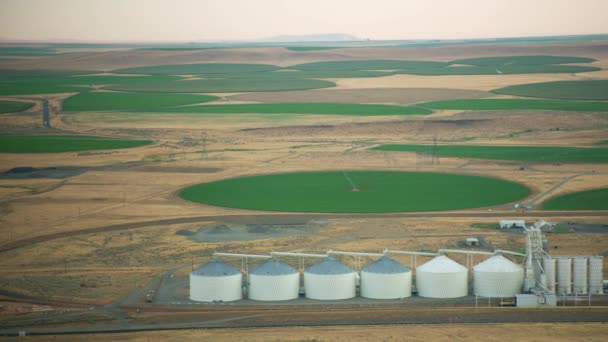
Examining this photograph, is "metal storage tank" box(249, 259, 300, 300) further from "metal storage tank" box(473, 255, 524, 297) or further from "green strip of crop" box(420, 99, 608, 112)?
"green strip of crop" box(420, 99, 608, 112)

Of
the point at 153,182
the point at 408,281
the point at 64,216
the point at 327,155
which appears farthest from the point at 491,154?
the point at 408,281

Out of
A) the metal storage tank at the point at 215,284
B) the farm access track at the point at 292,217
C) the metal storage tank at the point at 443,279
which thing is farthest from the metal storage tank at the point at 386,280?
the farm access track at the point at 292,217

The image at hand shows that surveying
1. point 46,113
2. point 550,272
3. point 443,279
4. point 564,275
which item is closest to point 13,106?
point 46,113

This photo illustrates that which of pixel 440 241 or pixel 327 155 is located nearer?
pixel 440 241

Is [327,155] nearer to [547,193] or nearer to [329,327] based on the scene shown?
[547,193]

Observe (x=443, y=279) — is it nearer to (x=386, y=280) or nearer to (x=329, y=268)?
(x=386, y=280)
